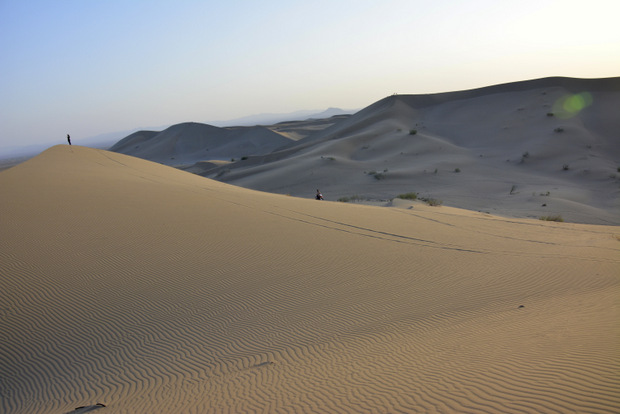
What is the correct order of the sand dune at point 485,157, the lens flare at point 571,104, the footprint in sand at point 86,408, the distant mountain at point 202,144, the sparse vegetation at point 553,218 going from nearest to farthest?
the footprint in sand at point 86,408, the sparse vegetation at point 553,218, the sand dune at point 485,157, the lens flare at point 571,104, the distant mountain at point 202,144

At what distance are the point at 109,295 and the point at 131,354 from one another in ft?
6.23

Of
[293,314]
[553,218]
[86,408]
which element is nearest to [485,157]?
[553,218]

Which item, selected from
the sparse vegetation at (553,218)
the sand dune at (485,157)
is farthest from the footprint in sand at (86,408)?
the sand dune at (485,157)

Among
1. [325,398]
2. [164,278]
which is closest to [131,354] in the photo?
[164,278]

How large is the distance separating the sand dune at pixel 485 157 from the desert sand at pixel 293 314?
1104cm

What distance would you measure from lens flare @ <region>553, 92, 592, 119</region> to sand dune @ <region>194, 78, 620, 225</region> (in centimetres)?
21

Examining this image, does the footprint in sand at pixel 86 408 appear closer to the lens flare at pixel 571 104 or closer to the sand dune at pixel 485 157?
the sand dune at pixel 485 157

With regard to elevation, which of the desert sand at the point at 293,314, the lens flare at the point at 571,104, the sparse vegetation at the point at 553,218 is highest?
the lens flare at the point at 571,104

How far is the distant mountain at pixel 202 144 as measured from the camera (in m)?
75.3

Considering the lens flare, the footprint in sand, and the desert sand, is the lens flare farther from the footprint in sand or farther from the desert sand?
the footprint in sand

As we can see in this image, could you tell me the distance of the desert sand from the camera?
435 centimetres

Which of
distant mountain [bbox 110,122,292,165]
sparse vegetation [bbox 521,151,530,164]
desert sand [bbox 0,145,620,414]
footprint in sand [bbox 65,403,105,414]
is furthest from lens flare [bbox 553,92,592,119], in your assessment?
footprint in sand [bbox 65,403,105,414]

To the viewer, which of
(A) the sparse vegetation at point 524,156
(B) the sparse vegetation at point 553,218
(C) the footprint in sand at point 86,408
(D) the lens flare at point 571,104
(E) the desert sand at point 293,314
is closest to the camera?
(E) the desert sand at point 293,314

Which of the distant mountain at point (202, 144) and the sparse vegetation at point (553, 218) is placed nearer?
the sparse vegetation at point (553, 218)
